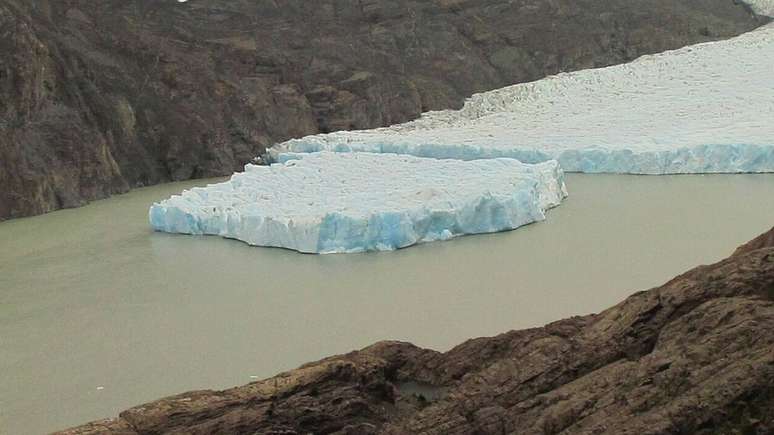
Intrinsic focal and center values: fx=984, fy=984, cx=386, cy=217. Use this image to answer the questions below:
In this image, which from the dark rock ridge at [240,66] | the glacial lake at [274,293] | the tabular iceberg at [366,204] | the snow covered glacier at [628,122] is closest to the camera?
the glacial lake at [274,293]

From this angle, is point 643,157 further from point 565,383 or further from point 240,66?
point 565,383

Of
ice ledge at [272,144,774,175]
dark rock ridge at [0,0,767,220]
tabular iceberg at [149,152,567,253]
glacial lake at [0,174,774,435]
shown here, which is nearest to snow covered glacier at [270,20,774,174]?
ice ledge at [272,144,774,175]

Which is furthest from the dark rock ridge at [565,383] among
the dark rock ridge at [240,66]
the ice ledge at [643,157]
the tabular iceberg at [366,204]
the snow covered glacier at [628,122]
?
the dark rock ridge at [240,66]

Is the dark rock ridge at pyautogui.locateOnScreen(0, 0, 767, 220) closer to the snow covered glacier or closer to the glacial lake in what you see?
the snow covered glacier

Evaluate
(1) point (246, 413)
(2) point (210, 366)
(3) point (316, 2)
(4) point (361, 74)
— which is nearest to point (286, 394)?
(1) point (246, 413)

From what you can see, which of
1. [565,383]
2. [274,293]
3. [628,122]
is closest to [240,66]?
[628,122]

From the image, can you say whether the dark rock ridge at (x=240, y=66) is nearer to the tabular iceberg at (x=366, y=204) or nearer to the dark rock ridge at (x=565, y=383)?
the tabular iceberg at (x=366, y=204)
